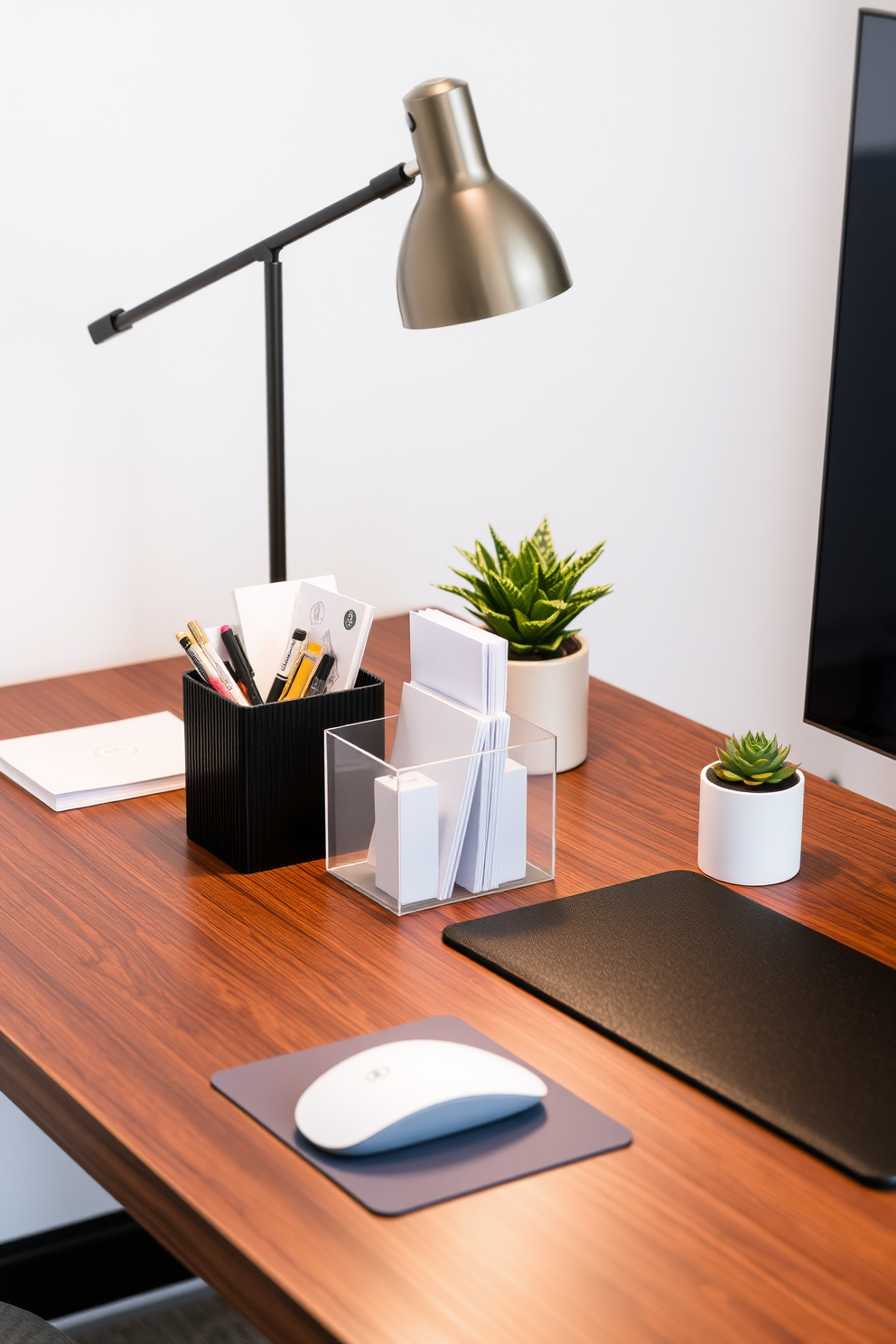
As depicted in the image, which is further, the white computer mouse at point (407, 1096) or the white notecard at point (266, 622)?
the white notecard at point (266, 622)

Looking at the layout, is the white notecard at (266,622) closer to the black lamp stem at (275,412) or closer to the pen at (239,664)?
the pen at (239,664)

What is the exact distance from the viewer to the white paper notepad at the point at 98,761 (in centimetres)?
127

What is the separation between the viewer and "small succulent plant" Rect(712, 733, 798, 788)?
43.6 inches

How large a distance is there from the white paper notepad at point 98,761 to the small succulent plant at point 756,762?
50 centimetres

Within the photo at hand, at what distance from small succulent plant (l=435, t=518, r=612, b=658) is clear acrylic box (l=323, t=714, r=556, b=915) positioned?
0.22m

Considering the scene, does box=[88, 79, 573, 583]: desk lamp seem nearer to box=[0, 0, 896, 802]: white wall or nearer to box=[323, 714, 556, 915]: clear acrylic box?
box=[323, 714, 556, 915]: clear acrylic box

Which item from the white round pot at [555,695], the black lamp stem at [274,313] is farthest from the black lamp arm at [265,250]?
the white round pot at [555,695]

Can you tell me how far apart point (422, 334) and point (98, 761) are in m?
0.74

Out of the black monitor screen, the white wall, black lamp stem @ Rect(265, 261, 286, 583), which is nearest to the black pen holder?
black lamp stem @ Rect(265, 261, 286, 583)

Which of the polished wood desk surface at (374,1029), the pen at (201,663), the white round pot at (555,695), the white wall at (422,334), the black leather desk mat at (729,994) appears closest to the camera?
the polished wood desk surface at (374,1029)

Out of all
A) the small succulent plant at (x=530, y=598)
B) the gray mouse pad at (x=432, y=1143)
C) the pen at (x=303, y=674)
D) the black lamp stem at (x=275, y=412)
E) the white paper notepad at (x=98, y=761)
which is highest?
the black lamp stem at (x=275, y=412)

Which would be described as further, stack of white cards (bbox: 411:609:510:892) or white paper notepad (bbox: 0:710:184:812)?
white paper notepad (bbox: 0:710:184:812)

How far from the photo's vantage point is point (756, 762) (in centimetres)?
111

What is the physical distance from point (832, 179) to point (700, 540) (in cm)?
53
